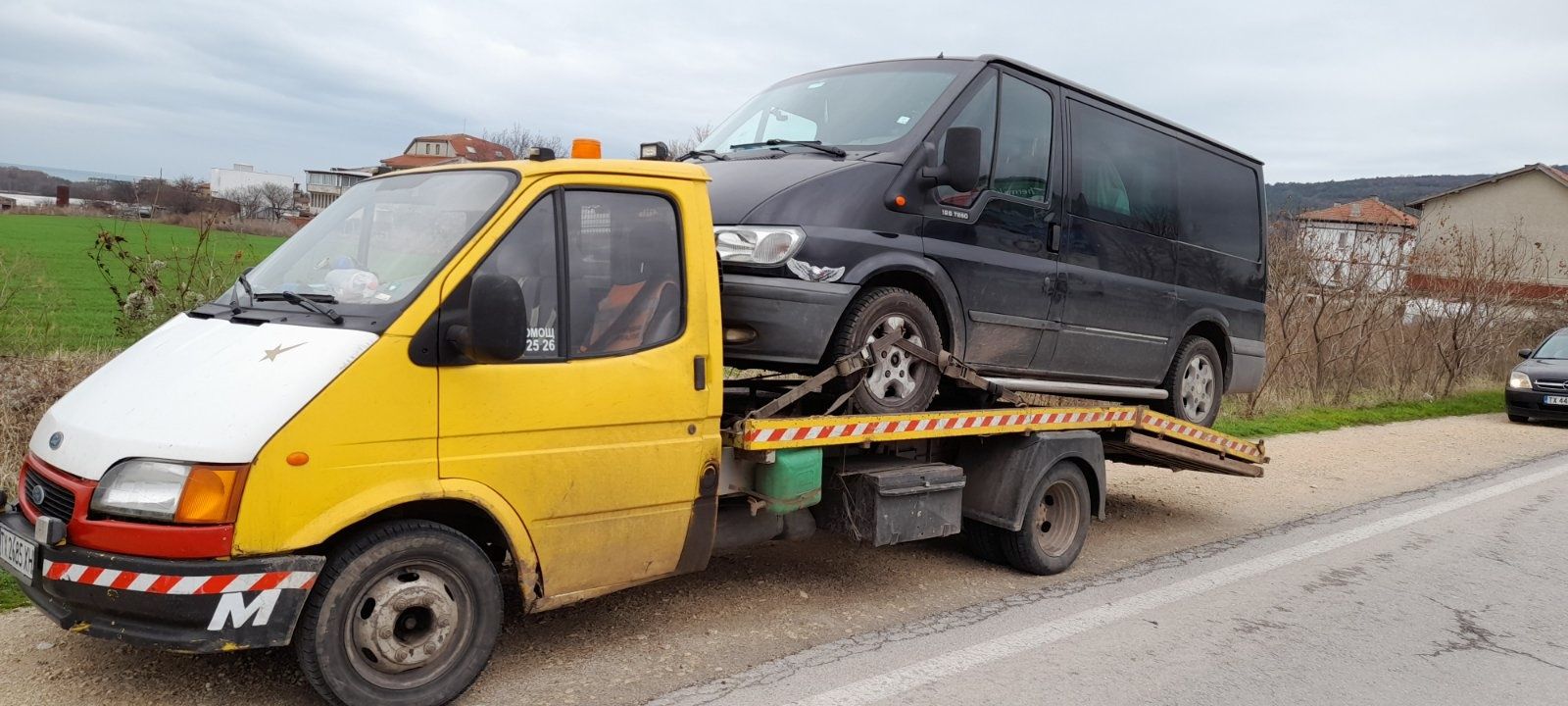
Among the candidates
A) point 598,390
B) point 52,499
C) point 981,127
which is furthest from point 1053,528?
point 52,499

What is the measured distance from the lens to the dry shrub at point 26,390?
21.5ft

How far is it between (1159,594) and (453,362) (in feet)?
13.1

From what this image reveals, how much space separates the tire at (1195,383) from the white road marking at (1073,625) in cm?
117

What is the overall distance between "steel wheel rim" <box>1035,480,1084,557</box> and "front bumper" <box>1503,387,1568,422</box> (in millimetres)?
12931

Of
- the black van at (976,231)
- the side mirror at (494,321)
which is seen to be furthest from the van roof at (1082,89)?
the side mirror at (494,321)

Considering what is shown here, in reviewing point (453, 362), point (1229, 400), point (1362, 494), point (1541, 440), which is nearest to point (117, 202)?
point (453, 362)

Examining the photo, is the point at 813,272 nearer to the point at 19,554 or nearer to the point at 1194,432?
the point at 19,554

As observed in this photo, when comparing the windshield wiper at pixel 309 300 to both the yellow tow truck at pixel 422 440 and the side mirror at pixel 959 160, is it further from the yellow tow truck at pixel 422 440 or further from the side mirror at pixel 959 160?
the side mirror at pixel 959 160

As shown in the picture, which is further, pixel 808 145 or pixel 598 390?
pixel 808 145

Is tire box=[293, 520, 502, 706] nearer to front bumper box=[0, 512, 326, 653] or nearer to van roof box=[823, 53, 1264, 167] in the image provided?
front bumper box=[0, 512, 326, 653]

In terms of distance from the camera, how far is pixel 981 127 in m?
5.89

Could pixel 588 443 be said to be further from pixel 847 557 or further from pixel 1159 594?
pixel 1159 594

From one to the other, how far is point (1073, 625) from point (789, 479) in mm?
1602

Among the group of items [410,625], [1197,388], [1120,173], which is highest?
[1120,173]
